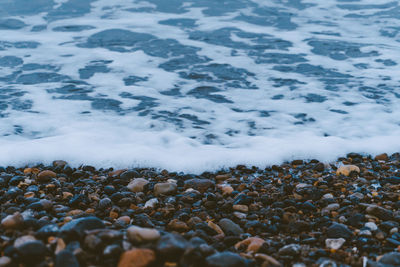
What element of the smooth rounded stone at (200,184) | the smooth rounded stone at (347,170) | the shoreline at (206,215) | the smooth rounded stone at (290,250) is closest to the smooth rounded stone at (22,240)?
the shoreline at (206,215)

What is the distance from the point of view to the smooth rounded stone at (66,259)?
143 cm

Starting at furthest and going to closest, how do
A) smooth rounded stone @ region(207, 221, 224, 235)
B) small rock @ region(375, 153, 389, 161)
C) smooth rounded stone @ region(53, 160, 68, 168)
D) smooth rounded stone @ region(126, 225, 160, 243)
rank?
small rock @ region(375, 153, 389, 161) → smooth rounded stone @ region(53, 160, 68, 168) → smooth rounded stone @ region(207, 221, 224, 235) → smooth rounded stone @ region(126, 225, 160, 243)

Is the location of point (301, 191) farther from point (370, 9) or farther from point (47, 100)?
point (370, 9)

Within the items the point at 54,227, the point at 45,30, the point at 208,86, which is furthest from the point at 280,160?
the point at 45,30

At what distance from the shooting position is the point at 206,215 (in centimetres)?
237

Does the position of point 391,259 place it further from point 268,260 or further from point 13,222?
point 13,222

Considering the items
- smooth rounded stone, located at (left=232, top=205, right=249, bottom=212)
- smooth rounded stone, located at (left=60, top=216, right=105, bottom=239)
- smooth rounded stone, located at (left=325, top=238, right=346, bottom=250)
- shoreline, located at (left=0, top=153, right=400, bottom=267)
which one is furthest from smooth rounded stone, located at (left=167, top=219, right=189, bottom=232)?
smooth rounded stone, located at (left=325, top=238, right=346, bottom=250)

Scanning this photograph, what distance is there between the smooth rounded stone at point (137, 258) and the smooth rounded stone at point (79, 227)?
0.27 meters

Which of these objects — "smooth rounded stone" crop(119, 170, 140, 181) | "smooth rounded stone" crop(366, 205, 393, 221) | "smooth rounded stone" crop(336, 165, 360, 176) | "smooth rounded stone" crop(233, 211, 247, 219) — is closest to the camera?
"smooth rounded stone" crop(366, 205, 393, 221)

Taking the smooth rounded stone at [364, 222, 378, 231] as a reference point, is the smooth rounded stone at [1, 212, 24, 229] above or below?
above

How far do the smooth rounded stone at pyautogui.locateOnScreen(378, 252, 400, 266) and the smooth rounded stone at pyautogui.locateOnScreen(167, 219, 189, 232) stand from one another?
1.04m

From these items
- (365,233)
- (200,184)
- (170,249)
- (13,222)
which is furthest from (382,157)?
(13,222)

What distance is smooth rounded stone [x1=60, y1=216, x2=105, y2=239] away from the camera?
1.61 metres

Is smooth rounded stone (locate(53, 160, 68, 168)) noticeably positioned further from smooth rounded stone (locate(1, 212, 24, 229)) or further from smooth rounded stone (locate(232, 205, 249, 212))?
smooth rounded stone (locate(232, 205, 249, 212))
